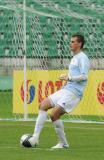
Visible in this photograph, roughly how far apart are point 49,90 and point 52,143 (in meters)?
6.83

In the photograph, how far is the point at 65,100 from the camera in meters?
11.3

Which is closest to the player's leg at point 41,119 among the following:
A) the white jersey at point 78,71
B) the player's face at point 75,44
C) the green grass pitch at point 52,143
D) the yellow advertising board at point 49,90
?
the green grass pitch at point 52,143

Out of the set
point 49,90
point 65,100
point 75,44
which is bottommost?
point 49,90

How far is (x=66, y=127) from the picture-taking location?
16.3 m

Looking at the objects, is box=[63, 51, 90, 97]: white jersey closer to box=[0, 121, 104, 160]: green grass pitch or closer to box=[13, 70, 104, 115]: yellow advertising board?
box=[0, 121, 104, 160]: green grass pitch

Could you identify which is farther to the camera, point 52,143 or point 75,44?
point 52,143

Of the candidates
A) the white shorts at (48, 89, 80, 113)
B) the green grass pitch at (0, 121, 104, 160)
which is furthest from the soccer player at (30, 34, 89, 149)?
the green grass pitch at (0, 121, 104, 160)

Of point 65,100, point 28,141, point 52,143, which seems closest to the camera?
point 65,100

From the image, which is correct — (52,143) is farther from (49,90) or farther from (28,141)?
(49,90)

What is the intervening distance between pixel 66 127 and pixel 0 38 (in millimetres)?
10249

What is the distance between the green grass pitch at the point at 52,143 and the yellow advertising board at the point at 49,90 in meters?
1.32

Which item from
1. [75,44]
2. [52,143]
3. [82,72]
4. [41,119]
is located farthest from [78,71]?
[52,143]

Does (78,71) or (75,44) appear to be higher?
(75,44)

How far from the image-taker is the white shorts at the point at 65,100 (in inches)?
444
